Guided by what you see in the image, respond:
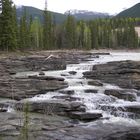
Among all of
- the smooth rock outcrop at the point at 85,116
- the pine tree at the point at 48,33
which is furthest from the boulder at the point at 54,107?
the pine tree at the point at 48,33

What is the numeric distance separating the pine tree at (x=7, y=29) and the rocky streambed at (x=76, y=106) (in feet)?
102

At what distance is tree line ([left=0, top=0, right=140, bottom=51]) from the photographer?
267 feet

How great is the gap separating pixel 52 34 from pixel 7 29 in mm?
52022

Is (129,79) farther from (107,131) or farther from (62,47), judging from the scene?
(62,47)

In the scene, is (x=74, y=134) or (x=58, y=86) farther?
(x=58, y=86)

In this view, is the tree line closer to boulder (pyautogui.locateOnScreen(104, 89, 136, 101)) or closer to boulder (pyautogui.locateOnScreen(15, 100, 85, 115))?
boulder (pyautogui.locateOnScreen(104, 89, 136, 101))

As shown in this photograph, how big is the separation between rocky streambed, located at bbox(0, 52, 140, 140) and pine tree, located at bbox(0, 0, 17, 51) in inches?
1222

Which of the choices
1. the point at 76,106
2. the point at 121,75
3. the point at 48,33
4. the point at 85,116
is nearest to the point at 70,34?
the point at 48,33

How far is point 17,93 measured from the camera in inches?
1378

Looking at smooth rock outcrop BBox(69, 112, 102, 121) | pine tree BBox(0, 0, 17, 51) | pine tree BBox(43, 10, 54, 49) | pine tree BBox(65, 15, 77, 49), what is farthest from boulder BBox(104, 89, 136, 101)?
pine tree BBox(65, 15, 77, 49)

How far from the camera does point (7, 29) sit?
263 ft

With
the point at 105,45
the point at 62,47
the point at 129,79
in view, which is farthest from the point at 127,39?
the point at 129,79

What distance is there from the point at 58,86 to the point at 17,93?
5.24m

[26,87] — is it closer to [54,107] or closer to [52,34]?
[54,107]
